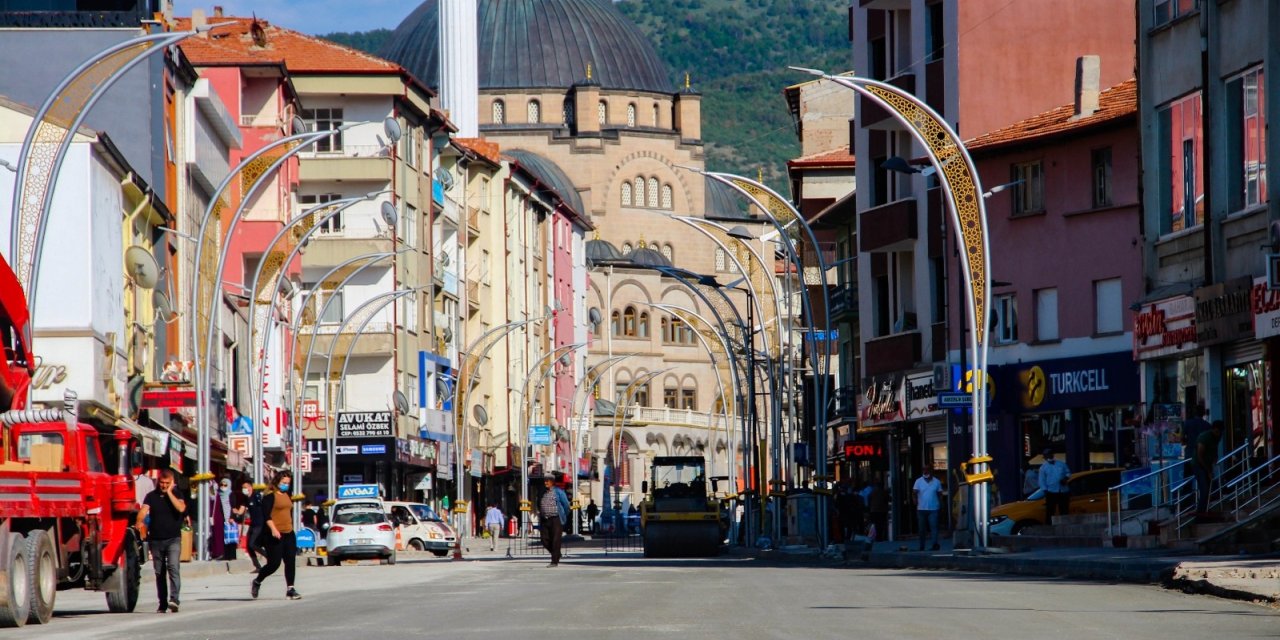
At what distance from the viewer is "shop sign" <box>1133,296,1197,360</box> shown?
1373 inches

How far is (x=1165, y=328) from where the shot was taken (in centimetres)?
3594

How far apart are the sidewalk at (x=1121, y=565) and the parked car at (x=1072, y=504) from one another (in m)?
1.41

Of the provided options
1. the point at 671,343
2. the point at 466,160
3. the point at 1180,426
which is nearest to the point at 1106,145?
the point at 1180,426

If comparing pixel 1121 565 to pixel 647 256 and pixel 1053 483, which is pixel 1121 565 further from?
pixel 647 256

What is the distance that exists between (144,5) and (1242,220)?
27318mm

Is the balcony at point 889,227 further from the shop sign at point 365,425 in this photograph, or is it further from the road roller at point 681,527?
the shop sign at point 365,425

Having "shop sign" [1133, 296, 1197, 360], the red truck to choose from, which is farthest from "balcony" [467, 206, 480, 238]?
the red truck

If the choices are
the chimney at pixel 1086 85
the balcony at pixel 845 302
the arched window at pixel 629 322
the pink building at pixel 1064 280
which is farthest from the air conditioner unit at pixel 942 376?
the arched window at pixel 629 322

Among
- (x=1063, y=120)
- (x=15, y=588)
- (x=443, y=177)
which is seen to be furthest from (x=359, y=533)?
(x=443, y=177)

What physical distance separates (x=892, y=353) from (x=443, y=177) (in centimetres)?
3459

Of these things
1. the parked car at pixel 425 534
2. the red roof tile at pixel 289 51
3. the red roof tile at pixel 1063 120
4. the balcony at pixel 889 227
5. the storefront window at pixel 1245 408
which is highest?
the red roof tile at pixel 289 51

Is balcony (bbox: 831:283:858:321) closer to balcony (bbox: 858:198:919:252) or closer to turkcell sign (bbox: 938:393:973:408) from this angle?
balcony (bbox: 858:198:919:252)

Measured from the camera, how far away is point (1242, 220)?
3291cm

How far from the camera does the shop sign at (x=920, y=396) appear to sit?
51250mm
